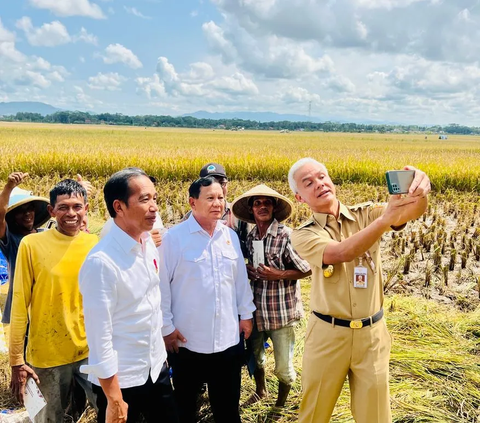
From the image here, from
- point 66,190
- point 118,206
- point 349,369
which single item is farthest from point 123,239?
point 349,369

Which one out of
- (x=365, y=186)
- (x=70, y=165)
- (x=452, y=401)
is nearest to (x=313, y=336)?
(x=452, y=401)

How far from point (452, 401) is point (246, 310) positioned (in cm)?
164

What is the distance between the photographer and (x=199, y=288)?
7.36ft

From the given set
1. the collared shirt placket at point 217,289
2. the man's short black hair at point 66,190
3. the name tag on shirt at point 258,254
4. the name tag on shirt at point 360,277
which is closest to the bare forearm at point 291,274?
the name tag on shirt at point 258,254

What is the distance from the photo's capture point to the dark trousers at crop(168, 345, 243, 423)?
228cm

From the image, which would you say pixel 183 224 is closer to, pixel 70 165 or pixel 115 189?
pixel 115 189

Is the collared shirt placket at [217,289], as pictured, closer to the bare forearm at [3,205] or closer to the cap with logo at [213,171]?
the cap with logo at [213,171]

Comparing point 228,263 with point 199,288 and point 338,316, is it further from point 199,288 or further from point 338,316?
point 338,316

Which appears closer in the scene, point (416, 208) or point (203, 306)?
point (416, 208)

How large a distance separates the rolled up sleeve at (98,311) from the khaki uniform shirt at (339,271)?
89 centimetres

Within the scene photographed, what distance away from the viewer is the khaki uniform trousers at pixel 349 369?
1.90 m

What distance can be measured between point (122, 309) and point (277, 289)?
1187 millimetres

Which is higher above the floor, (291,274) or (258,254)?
(258,254)

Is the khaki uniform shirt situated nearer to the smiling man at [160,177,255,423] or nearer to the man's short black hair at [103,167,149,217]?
the smiling man at [160,177,255,423]
